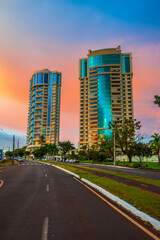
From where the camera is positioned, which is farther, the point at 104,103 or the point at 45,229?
the point at 104,103

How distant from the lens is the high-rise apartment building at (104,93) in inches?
4875

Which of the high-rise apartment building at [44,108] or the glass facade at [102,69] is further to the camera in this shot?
the high-rise apartment building at [44,108]

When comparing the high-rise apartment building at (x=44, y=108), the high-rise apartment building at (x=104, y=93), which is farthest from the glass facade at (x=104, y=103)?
the high-rise apartment building at (x=44, y=108)

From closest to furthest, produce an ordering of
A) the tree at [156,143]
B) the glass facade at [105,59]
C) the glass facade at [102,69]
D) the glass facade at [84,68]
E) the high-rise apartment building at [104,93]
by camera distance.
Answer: the tree at [156,143]
the high-rise apartment building at [104,93]
the glass facade at [102,69]
the glass facade at [105,59]
the glass facade at [84,68]

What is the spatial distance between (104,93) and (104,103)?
727 cm

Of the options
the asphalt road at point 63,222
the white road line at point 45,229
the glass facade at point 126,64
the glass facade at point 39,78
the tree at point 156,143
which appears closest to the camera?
the white road line at point 45,229

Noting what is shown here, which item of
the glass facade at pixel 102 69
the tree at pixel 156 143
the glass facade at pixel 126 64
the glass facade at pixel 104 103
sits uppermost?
the glass facade at pixel 126 64

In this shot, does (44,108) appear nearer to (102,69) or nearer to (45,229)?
(102,69)

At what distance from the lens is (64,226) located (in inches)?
219

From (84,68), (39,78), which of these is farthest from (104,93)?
(39,78)

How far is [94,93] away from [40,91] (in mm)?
63465

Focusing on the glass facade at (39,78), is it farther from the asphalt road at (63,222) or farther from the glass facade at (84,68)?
the asphalt road at (63,222)

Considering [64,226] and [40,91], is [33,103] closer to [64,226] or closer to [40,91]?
[40,91]

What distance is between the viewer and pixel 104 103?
416 ft
